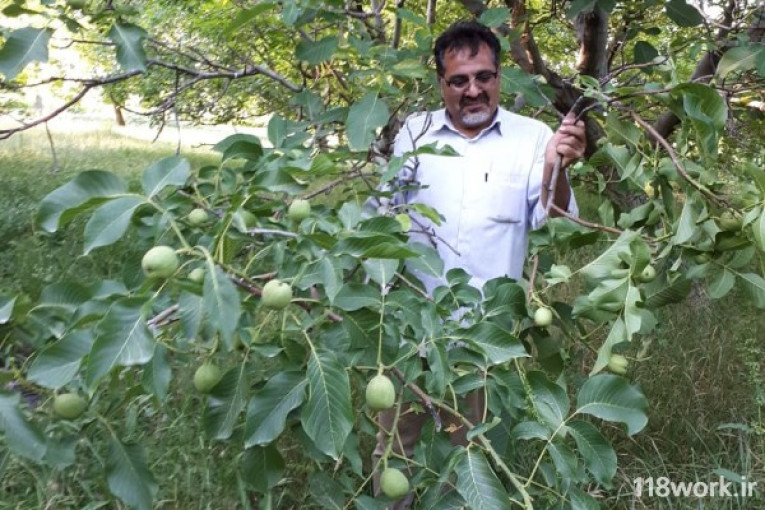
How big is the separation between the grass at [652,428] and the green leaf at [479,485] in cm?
68

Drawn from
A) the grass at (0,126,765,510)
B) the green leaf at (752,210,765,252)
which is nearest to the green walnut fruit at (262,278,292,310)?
the grass at (0,126,765,510)

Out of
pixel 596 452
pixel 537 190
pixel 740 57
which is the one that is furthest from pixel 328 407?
pixel 740 57

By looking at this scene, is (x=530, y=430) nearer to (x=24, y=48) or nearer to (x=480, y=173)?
(x=480, y=173)

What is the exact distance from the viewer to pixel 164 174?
1.05m

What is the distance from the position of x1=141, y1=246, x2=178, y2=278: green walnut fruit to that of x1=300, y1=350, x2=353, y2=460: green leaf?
10.6 inches

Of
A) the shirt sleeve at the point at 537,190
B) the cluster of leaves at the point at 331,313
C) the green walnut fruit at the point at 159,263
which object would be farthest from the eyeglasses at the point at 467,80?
the green walnut fruit at the point at 159,263

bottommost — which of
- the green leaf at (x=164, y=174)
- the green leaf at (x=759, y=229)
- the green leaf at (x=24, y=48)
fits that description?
the green leaf at (x=759, y=229)

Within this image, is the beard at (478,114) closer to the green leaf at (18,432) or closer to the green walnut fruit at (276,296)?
the green walnut fruit at (276,296)

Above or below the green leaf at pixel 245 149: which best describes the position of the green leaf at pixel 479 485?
below

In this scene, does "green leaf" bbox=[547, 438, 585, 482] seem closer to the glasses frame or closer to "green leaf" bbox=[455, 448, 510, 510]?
"green leaf" bbox=[455, 448, 510, 510]

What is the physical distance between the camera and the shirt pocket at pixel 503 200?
2.05m

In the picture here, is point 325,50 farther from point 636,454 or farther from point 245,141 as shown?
point 636,454

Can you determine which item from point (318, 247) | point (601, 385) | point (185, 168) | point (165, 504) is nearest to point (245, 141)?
point (185, 168)

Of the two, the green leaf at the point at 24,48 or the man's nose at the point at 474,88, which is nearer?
the green leaf at the point at 24,48
